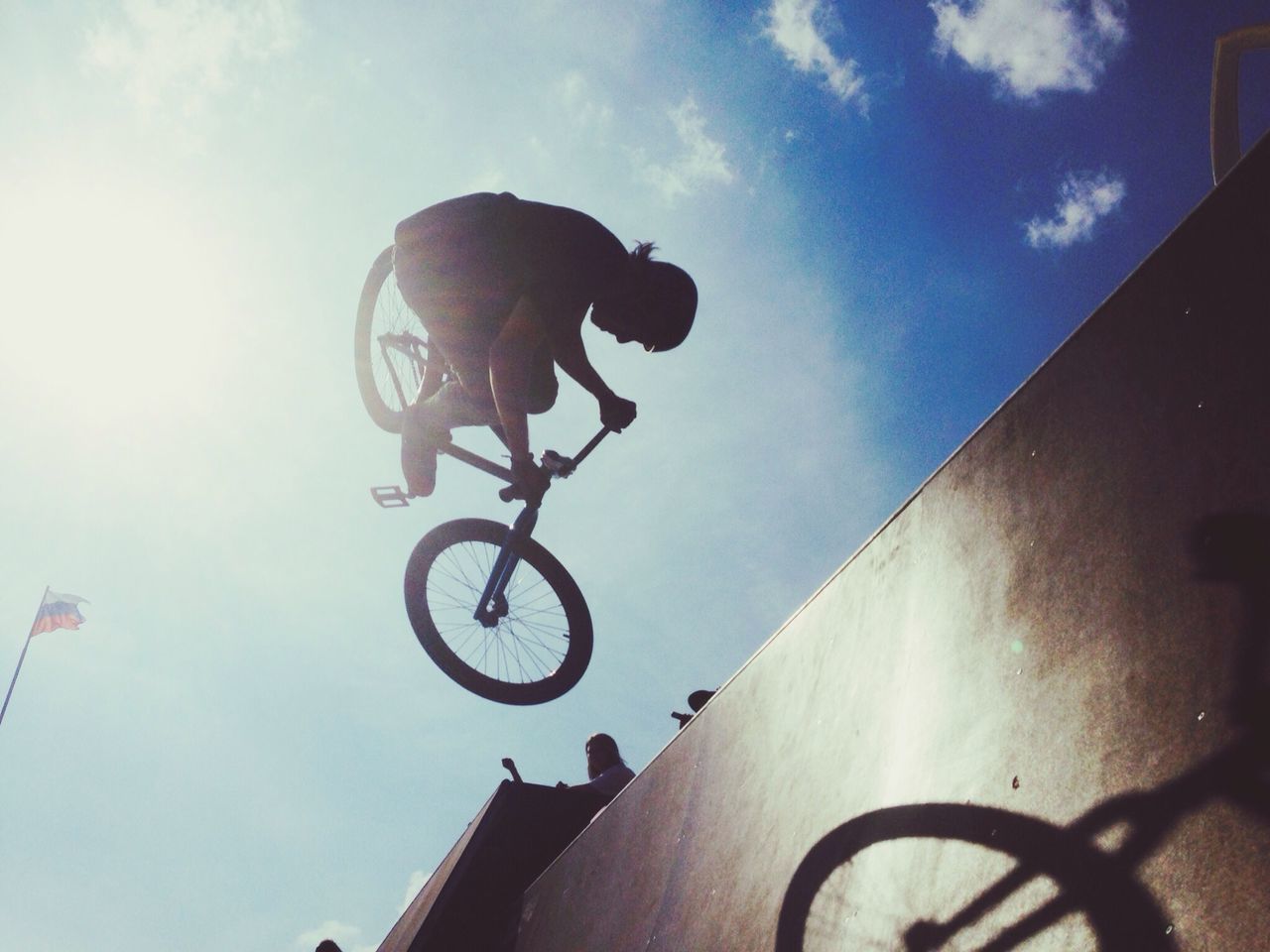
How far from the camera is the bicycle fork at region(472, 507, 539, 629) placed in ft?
12.6

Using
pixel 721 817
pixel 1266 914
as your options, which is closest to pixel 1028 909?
pixel 1266 914

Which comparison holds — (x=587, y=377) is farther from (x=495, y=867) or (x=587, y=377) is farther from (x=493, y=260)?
(x=495, y=867)

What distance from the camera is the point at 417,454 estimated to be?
3.72 metres

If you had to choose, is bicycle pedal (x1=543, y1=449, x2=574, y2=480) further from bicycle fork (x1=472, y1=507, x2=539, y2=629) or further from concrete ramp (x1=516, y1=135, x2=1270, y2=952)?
concrete ramp (x1=516, y1=135, x2=1270, y2=952)

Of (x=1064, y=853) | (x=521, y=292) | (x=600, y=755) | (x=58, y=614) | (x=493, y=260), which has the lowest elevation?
(x=1064, y=853)

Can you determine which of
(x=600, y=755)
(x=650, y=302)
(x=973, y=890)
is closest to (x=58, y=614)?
(x=600, y=755)

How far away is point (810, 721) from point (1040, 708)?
0.83 metres

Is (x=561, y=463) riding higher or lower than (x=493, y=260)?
lower

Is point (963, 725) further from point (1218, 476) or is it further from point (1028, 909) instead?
point (1218, 476)

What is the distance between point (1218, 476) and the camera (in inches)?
40.0

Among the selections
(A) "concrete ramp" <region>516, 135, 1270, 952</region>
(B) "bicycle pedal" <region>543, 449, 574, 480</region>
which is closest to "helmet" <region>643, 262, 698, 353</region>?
(B) "bicycle pedal" <region>543, 449, 574, 480</region>

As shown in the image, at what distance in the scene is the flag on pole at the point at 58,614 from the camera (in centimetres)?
1605

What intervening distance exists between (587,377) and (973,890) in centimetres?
280

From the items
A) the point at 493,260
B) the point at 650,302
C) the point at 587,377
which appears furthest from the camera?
the point at 587,377
